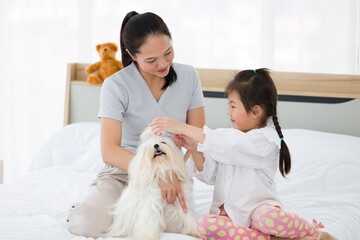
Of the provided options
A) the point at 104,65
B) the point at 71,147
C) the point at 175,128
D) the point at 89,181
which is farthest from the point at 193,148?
the point at 104,65

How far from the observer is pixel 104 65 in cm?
291

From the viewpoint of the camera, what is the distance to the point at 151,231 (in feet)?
4.70

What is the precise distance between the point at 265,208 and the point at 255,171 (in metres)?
0.16

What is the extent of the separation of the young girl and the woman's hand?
0.13 metres

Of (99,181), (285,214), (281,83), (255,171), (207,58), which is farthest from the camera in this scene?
(207,58)

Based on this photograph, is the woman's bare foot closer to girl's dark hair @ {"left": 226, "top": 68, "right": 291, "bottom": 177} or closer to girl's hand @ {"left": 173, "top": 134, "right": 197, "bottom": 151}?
girl's dark hair @ {"left": 226, "top": 68, "right": 291, "bottom": 177}

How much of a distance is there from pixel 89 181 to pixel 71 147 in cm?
49

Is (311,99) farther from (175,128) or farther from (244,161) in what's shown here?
(175,128)

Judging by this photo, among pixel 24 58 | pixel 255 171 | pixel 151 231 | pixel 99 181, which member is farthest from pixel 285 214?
pixel 24 58

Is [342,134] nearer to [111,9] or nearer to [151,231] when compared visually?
[151,231]

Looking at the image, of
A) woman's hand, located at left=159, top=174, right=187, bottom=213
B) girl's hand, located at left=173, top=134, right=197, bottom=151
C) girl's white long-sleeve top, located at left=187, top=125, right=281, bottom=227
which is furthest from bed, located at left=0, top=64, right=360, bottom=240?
girl's hand, located at left=173, top=134, right=197, bottom=151

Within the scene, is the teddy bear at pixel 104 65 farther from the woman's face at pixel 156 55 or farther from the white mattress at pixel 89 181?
the woman's face at pixel 156 55

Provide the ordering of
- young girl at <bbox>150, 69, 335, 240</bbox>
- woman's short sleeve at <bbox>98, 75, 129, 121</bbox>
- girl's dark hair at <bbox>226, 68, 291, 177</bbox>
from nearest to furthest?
young girl at <bbox>150, 69, 335, 240</bbox>, girl's dark hair at <bbox>226, 68, 291, 177</bbox>, woman's short sleeve at <bbox>98, 75, 129, 121</bbox>

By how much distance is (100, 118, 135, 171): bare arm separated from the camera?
1708 mm
